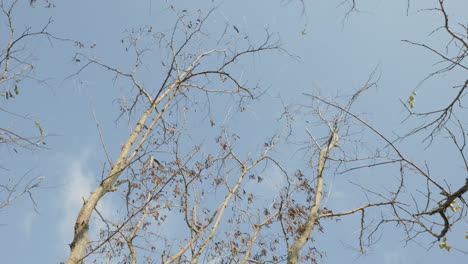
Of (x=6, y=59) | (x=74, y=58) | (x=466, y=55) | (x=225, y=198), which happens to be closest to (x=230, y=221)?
(x=225, y=198)

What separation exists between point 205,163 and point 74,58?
10.8ft

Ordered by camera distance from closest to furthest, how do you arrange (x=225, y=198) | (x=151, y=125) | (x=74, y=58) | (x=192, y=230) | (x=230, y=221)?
(x=151, y=125)
(x=74, y=58)
(x=192, y=230)
(x=225, y=198)
(x=230, y=221)

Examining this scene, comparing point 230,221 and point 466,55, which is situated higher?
point 230,221

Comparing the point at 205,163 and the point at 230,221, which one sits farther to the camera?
→ the point at 230,221

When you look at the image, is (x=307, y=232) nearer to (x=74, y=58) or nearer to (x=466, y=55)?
(x=466, y=55)

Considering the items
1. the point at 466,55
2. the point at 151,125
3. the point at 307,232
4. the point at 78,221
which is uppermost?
the point at 151,125

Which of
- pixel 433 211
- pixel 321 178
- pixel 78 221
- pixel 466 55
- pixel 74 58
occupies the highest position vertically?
pixel 74 58

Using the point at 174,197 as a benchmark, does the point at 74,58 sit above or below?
above

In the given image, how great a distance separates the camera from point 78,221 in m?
3.96

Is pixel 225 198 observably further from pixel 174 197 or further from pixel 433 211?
pixel 433 211

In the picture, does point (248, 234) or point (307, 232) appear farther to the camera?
point (248, 234)

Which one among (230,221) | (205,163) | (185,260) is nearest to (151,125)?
(205,163)

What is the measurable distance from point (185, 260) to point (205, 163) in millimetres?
1933

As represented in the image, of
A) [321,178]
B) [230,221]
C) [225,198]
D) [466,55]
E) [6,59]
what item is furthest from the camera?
[230,221]
